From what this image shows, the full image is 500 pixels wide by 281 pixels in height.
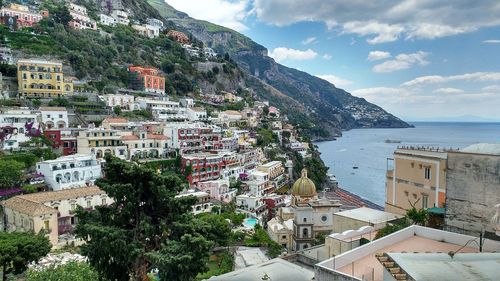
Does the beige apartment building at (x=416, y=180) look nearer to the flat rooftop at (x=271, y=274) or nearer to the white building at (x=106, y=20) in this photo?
the flat rooftop at (x=271, y=274)

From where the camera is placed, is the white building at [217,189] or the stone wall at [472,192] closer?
the stone wall at [472,192]

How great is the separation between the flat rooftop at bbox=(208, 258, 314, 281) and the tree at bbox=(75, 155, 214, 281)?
8.51 ft

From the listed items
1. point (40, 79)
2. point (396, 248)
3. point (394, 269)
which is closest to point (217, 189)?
point (40, 79)

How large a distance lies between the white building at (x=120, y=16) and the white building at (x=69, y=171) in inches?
2405

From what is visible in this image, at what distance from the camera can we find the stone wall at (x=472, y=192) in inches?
404

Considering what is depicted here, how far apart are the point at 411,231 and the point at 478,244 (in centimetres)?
173

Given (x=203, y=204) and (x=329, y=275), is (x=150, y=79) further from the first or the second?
(x=329, y=275)

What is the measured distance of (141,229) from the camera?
398 inches

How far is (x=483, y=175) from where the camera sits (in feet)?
34.2

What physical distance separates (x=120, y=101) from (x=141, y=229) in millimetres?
43904

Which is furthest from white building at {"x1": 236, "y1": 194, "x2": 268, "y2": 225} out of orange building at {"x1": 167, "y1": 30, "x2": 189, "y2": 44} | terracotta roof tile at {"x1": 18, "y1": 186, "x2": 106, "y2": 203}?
orange building at {"x1": 167, "y1": 30, "x2": 189, "y2": 44}

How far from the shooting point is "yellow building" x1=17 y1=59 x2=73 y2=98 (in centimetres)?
4375

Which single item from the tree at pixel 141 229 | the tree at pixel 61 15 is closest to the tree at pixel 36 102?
the tree at pixel 61 15

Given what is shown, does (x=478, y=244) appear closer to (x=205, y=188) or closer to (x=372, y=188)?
(x=205, y=188)
